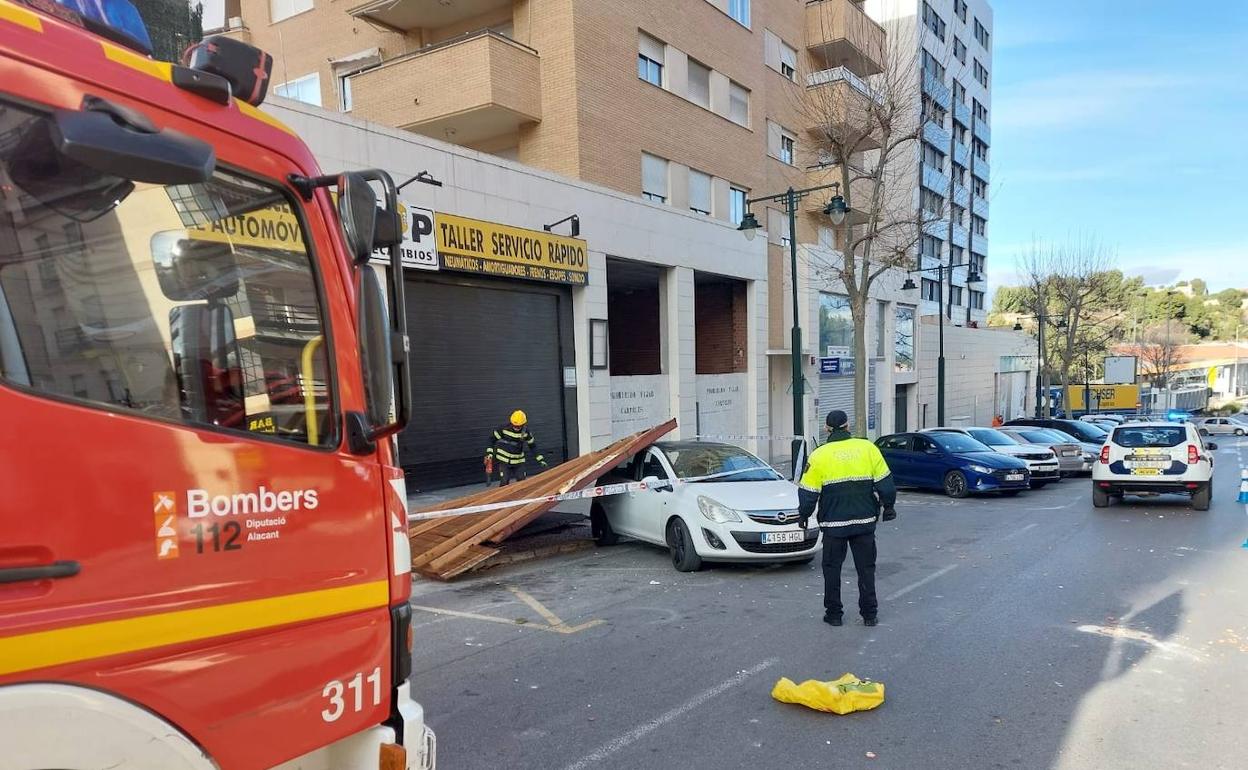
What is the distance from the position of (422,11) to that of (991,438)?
53.6ft

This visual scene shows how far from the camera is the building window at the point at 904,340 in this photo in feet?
103

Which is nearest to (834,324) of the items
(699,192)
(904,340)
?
(904,340)

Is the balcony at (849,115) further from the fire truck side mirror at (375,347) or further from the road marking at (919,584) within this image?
the fire truck side mirror at (375,347)

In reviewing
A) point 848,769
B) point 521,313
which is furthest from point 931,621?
point 521,313

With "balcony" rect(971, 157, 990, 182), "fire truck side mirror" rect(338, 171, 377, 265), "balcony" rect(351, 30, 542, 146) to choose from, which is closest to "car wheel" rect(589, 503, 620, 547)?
"fire truck side mirror" rect(338, 171, 377, 265)

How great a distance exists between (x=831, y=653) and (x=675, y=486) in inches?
129

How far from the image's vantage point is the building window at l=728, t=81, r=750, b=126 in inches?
851

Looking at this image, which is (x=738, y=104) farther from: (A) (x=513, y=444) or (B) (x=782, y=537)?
(B) (x=782, y=537)

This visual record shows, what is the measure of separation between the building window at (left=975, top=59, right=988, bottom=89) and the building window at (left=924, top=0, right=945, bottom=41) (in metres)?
8.90

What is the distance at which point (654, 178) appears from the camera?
1852 centimetres

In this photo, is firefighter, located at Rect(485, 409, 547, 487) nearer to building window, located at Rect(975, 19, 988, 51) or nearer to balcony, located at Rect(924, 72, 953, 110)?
balcony, located at Rect(924, 72, 953, 110)

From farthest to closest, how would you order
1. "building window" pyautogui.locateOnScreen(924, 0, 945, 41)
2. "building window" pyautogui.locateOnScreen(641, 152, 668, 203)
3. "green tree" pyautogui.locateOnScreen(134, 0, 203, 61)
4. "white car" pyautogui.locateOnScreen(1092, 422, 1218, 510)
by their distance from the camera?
"building window" pyautogui.locateOnScreen(924, 0, 945, 41) < "building window" pyautogui.locateOnScreen(641, 152, 668, 203) < "white car" pyautogui.locateOnScreen(1092, 422, 1218, 510) < "green tree" pyautogui.locateOnScreen(134, 0, 203, 61)

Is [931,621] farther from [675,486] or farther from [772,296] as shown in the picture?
[772,296]

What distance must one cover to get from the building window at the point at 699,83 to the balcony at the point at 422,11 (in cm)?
565
